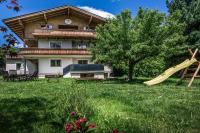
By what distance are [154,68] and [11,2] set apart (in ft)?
116

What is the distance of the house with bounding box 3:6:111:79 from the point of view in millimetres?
41312

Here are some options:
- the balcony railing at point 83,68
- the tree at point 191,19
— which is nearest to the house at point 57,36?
the balcony railing at point 83,68

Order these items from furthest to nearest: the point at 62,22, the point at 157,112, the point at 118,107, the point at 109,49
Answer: the point at 62,22
the point at 109,49
the point at 118,107
the point at 157,112

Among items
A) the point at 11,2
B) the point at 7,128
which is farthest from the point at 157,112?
the point at 11,2

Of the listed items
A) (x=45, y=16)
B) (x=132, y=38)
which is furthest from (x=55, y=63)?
(x=132, y=38)

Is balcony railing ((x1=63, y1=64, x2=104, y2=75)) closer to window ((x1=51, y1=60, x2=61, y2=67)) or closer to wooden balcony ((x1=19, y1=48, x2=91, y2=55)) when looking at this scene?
wooden balcony ((x1=19, y1=48, x2=91, y2=55))

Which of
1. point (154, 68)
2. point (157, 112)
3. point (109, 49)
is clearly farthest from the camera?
point (154, 68)

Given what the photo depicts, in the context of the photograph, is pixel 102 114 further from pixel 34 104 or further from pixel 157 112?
pixel 34 104

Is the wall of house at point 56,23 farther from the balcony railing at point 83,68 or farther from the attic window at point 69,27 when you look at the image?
the balcony railing at point 83,68

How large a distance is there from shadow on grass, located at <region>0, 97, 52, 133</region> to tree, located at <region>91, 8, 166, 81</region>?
1614 centimetres

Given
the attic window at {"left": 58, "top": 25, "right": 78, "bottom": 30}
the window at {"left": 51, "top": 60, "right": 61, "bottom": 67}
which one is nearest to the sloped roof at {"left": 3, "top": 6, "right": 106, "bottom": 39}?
the attic window at {"left": 58, "top": 25, "right": 78, "bottom": 30}

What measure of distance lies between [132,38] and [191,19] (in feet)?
58.9

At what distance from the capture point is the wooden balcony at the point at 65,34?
4147 cm

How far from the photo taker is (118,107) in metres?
9.20
